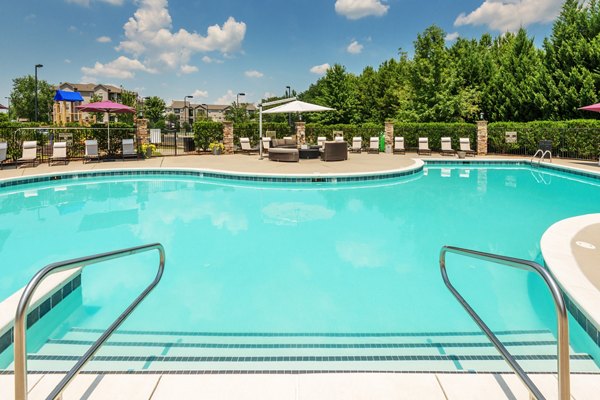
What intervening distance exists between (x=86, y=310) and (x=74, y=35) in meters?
37.0

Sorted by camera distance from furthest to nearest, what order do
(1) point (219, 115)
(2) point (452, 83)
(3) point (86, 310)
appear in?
(1) point (219, 115), (2) point (452, 83), (3) point (86, 310)

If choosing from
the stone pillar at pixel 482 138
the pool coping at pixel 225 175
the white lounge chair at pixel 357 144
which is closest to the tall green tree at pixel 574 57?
the stone pillar at pixel 482 138

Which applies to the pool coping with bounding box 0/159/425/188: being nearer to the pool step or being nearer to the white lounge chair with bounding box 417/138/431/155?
the white lounge chair with bounding box 417/138/431/155

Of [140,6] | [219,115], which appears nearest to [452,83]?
[140,6]

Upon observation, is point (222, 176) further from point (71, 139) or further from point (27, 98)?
point (27, 98)

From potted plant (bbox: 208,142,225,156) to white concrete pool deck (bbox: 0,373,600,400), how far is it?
1904cm

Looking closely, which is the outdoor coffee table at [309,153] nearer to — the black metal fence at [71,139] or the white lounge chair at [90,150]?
the black metal fence at [71,139]

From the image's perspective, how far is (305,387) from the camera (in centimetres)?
258

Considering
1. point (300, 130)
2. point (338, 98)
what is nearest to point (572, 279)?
point (300, 130)

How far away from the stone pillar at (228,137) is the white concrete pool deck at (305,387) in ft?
64.6

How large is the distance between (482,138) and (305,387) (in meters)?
21.7

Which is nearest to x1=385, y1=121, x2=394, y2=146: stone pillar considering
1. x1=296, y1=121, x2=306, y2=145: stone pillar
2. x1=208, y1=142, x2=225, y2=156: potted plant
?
x1=296, y1=121, x2=306, y2=145: stone pillar

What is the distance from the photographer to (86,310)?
4406mm

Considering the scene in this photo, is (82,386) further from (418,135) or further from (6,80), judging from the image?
(6,80)
